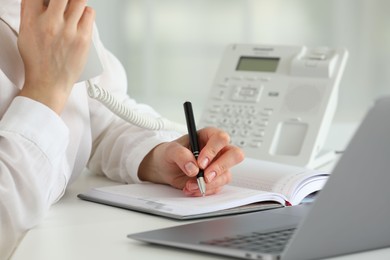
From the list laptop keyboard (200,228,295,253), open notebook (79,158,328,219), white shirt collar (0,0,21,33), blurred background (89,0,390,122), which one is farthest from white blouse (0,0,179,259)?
blurred background (89,0,390,122)

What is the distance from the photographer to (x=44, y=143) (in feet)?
3.81

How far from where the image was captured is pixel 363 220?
0.88 m

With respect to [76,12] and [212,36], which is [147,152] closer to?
[76,12]

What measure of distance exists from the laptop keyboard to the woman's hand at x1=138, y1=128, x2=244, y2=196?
294mm

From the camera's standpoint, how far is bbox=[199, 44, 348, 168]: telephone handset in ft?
5.32

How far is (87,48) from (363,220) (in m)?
0.56

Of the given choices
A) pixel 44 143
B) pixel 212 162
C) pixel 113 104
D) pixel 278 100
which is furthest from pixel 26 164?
pixel 278 100

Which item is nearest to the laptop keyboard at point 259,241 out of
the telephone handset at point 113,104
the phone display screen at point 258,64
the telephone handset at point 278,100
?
the telephone handset at point 113,104

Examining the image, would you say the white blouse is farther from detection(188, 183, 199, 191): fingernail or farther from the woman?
detection(188, 183, 199, 191): fingernail

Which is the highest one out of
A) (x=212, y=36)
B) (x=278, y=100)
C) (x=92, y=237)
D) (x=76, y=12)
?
(x=212, y=36)

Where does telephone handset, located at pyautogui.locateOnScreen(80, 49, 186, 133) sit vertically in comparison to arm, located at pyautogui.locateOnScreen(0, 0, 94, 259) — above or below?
above

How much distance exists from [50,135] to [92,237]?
209 millimetres

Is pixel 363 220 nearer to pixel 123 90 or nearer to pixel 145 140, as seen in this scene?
pixel 145 140

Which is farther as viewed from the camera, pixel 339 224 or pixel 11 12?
pixel 11 12
